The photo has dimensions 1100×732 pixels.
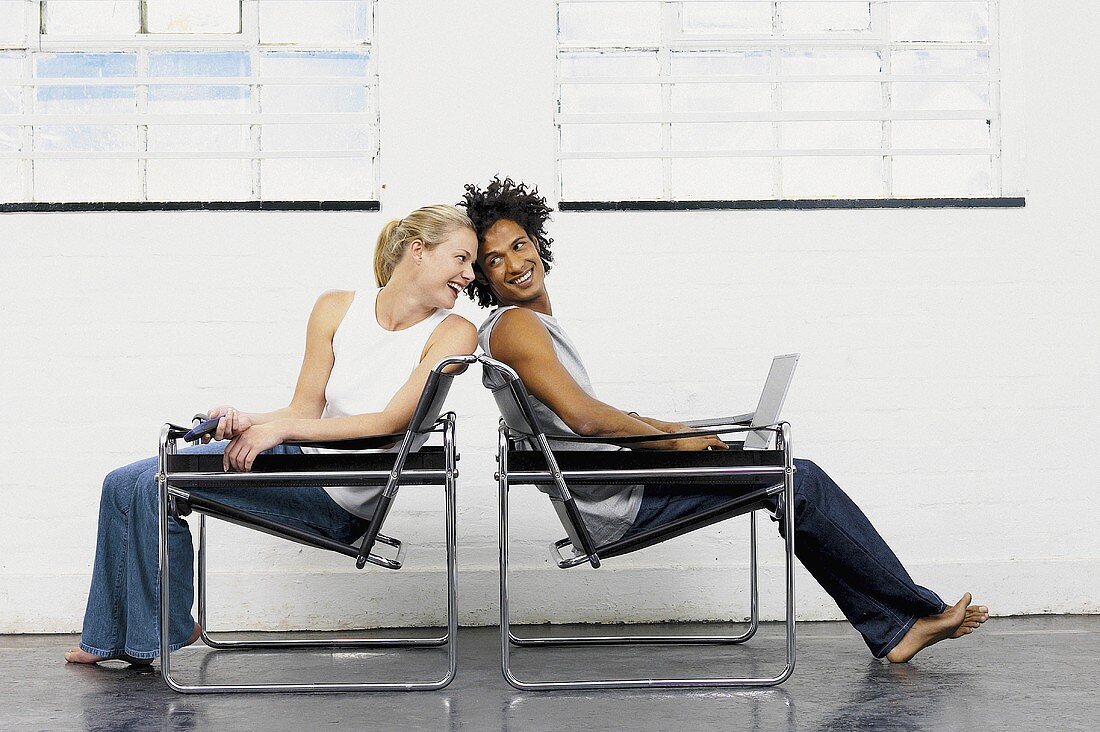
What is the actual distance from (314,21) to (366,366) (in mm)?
1674

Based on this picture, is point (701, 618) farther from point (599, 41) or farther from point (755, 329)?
point (599, 41)

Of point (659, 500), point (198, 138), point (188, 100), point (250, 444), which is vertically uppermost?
point (188, 100)

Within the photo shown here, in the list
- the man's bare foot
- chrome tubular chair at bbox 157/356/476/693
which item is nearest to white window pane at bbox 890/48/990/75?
chrome tubular chair at bbox 157/356/476/693

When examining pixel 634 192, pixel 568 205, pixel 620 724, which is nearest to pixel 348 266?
pixel 568 205

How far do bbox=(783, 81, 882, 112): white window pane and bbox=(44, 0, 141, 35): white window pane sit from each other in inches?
97.7

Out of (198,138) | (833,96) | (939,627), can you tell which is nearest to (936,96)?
(833,96)

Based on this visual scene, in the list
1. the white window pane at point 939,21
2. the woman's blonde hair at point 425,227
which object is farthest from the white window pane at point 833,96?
the woman's blonde hair at point 425,227

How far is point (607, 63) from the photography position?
4113 mm

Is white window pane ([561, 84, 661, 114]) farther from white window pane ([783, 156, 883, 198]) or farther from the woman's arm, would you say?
the woman's arm

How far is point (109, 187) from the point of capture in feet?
13.3

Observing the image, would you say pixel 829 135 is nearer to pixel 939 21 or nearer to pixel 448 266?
pixel 939 21

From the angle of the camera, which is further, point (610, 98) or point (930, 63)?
point (930, 63)

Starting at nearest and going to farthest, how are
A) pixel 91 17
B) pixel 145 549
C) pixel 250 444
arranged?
pixel 250 444
pixel 145 549
pixel 91 17

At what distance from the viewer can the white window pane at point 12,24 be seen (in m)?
4.02
